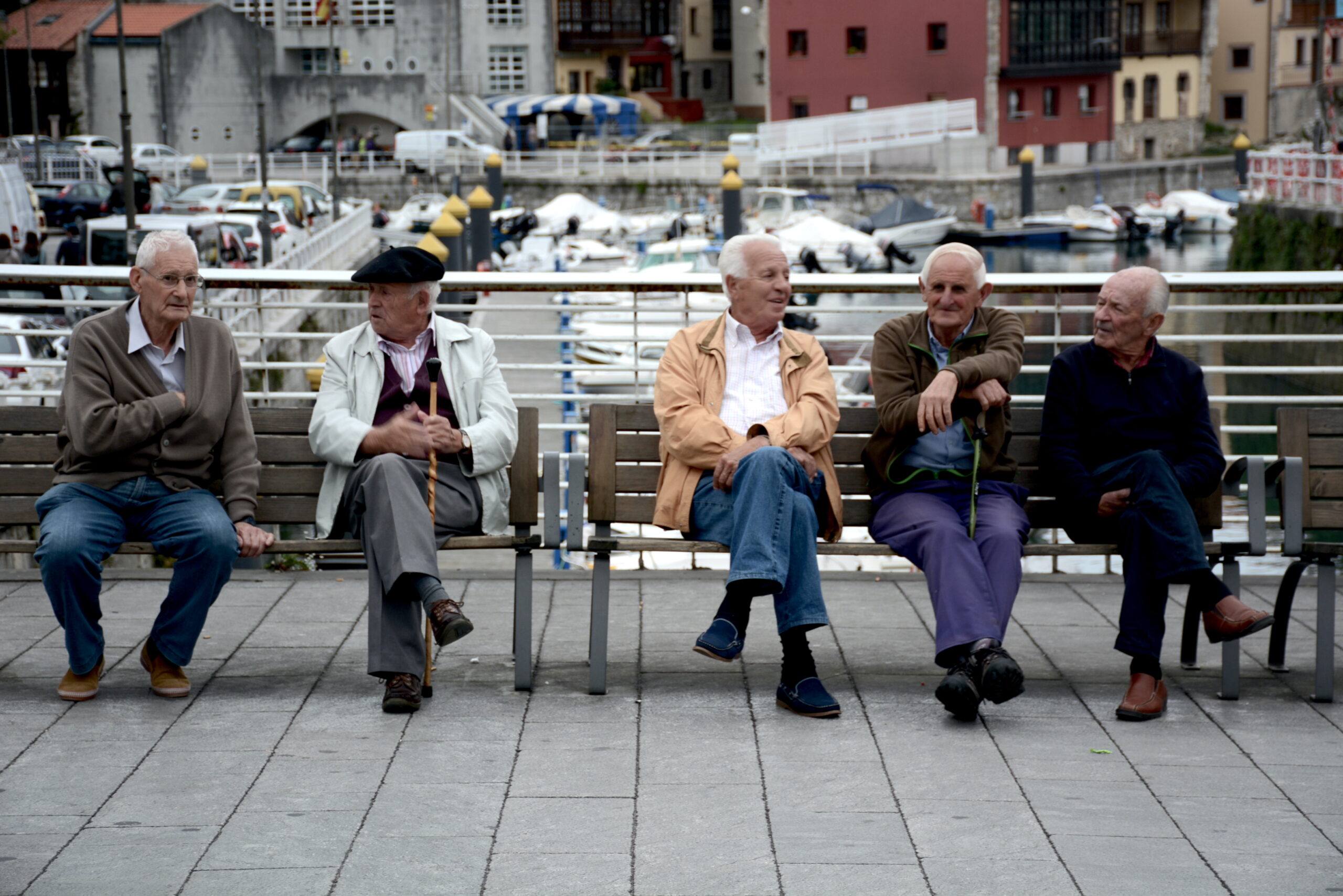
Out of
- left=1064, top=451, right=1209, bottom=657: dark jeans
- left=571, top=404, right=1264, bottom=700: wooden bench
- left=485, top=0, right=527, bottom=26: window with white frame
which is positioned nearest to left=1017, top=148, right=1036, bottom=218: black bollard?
left=485, top=0, right=527, bottom=26: window with white frame

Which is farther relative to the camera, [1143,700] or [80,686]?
[80,686]

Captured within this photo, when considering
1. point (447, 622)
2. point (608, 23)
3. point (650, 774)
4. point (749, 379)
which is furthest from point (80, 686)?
point (608, 23)

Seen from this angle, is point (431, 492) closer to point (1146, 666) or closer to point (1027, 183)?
point (1146, 666)

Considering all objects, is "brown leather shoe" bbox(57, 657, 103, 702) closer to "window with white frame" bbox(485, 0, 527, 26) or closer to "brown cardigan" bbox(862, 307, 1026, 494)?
"brown cardigan" bbox(862, 307, 1026, 494)

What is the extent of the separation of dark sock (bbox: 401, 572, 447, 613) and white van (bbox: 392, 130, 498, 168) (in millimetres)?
50409

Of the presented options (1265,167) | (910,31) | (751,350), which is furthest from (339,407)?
(910,31)

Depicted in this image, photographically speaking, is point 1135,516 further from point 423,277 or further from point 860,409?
point 423,277

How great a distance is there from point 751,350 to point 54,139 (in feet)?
162

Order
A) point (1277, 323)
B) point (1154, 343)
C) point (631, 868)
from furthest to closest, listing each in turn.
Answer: point (1277, 323)
point (1154, 343)
point (631, 868)

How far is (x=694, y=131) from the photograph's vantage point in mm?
62750

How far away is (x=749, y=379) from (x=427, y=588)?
1.25 meters

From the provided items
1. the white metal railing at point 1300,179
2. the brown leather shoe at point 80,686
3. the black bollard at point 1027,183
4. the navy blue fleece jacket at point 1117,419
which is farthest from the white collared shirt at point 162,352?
the black bollard at point 1027,183

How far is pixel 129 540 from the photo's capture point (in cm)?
485

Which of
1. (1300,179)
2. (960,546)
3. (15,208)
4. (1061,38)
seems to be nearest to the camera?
(960,546)
